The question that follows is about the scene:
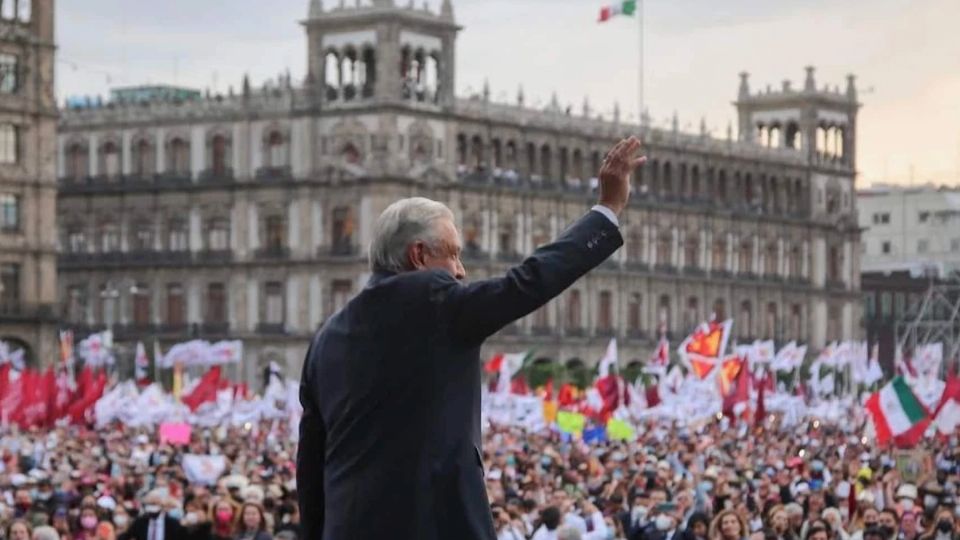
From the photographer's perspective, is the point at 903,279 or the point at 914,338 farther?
the point at 903,279

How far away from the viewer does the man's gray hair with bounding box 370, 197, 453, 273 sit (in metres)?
6.12

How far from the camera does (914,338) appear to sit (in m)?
116

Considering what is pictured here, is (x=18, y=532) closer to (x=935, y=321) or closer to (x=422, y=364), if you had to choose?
(x=422, y=364)

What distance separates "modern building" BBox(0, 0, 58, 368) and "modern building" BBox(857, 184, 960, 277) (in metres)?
73.1

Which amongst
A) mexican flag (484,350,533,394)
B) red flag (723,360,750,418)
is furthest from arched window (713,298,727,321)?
red flag (723,360,750,418)

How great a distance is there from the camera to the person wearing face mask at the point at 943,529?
61.3 feet

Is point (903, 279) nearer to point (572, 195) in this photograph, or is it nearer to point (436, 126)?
point (572, 195)

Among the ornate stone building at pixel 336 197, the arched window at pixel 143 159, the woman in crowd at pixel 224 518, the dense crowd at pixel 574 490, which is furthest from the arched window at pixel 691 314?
the woman in crowd at pixel 224 518

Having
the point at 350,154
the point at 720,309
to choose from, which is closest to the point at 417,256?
the point at 350,154

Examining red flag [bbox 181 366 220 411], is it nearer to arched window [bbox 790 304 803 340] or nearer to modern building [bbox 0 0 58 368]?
modern building [bbox 0 0 58 368]

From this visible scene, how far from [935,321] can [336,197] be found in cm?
3940

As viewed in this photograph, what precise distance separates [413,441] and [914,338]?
11157cm

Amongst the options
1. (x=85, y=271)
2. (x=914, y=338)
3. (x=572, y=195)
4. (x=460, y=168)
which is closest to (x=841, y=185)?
(x=914, y=338)

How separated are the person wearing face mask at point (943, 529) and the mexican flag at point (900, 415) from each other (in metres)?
14.5
